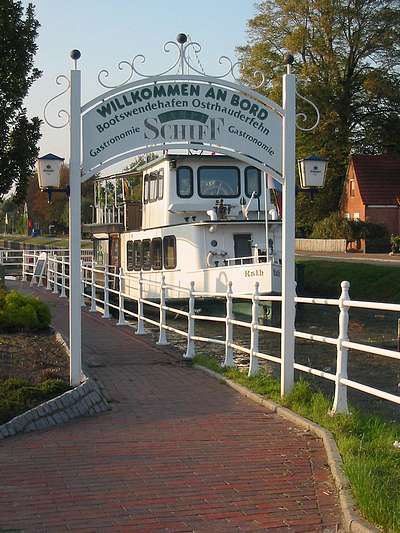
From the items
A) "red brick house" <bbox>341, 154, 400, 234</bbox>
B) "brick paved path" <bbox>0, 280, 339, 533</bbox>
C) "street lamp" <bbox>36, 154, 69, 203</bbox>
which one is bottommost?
"brick paved path" <bbox>0, 280, 339, 533</bbox>

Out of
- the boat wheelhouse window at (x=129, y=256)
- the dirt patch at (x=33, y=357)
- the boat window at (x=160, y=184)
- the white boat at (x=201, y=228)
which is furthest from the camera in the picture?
the boat wheelhouse window at (x=129, y=256)

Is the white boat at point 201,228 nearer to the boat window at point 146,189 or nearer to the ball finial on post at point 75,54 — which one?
the boat window at point 146,189

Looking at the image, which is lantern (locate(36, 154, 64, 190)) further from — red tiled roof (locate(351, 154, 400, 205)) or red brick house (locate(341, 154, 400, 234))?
red tiled roof (locate(351, 154, 400, 205))

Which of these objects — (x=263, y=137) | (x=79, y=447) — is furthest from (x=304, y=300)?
(x=79, y=447)

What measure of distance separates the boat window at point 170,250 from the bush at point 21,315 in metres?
9.16

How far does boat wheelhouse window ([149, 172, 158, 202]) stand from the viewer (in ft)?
83.7

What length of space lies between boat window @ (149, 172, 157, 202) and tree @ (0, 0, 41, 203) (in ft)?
27.8

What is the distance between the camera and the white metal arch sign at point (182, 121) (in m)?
9.72

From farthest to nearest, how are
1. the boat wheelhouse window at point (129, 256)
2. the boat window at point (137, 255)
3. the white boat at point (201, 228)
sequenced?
the boat wheelhouse window at point (129, 256), the boat window at point (137, 255), the white boat at point (201, 228)

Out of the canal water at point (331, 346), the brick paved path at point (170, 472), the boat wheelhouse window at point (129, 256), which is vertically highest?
the boat wheelhouse window at point (129, 256)

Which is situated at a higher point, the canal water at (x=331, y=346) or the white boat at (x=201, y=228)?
the white boat at (x=201, y=228)

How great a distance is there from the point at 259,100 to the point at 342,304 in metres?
3.12

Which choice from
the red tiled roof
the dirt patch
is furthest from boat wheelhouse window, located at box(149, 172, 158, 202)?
the red tiled roof

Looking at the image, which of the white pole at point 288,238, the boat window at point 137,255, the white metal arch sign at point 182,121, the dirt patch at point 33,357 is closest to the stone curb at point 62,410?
the dirt patch at point 33,357
